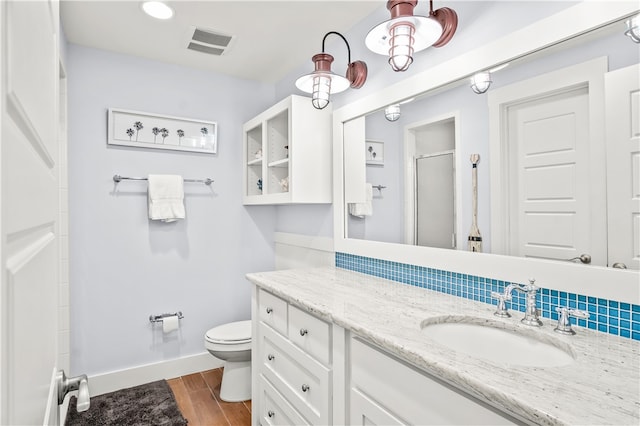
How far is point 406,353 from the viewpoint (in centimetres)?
97

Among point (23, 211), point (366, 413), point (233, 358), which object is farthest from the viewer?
point (233, 358)

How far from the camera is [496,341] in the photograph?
118 cm

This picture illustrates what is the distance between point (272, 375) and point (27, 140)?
1646 millimetres

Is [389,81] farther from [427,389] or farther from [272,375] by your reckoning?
[272,375]

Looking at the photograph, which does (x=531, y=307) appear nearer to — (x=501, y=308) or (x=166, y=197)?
(x=501, y=308)

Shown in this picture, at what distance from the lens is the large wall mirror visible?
106 cm

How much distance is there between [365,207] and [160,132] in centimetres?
166

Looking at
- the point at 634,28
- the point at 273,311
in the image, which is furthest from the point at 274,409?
the point at 634,28

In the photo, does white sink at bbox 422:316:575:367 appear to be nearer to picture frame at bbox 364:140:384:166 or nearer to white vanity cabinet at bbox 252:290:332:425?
white vanity cabinet at bbox 252:290:332:425

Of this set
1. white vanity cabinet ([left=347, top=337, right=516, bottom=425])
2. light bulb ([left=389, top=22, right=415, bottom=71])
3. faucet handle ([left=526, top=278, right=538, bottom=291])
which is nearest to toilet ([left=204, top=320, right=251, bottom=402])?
white vanity cabinet ([left=347, top=337, right=516, bottom=425])

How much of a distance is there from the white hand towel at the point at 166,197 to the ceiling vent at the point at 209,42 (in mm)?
911

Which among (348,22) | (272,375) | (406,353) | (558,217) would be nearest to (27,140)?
(406,353)

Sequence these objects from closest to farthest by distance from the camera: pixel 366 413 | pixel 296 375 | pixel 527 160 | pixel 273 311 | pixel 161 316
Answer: pixel 366 413 < pixel 527 160 < pixel 296 375 < pixel 273 311 < pixel 161 316

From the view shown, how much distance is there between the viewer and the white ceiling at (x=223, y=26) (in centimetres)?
196
